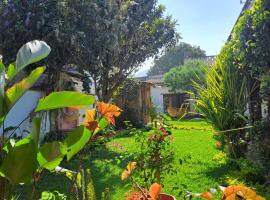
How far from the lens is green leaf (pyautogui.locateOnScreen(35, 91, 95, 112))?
6.68ft

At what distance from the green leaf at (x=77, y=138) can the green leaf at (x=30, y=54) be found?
47 cm

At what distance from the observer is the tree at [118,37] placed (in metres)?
11.2

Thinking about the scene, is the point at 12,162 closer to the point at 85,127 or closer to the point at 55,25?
the point at 85,127

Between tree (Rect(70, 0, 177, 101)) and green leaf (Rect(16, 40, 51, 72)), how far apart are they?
28.7ft

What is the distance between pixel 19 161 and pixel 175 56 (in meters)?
71.0

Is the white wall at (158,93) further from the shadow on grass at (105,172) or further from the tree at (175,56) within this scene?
the tree at (175,56)

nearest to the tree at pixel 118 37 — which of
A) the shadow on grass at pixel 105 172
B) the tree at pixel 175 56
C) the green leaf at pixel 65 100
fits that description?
the shadow on grass at pixel 105 172

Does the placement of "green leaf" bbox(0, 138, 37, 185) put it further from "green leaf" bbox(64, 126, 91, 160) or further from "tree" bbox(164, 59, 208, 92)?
"tree" bbox(164, 59, 208, 92)

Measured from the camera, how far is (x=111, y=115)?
93.8 inches

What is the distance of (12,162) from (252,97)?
8241mm

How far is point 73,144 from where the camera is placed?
2.13 meters

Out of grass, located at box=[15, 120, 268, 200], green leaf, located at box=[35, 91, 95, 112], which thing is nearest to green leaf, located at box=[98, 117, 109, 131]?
green leaf, located at box=[35, 91, 95, 112]

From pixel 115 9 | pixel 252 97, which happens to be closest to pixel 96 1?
pixel 115 9

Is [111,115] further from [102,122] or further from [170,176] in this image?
[170,176]
